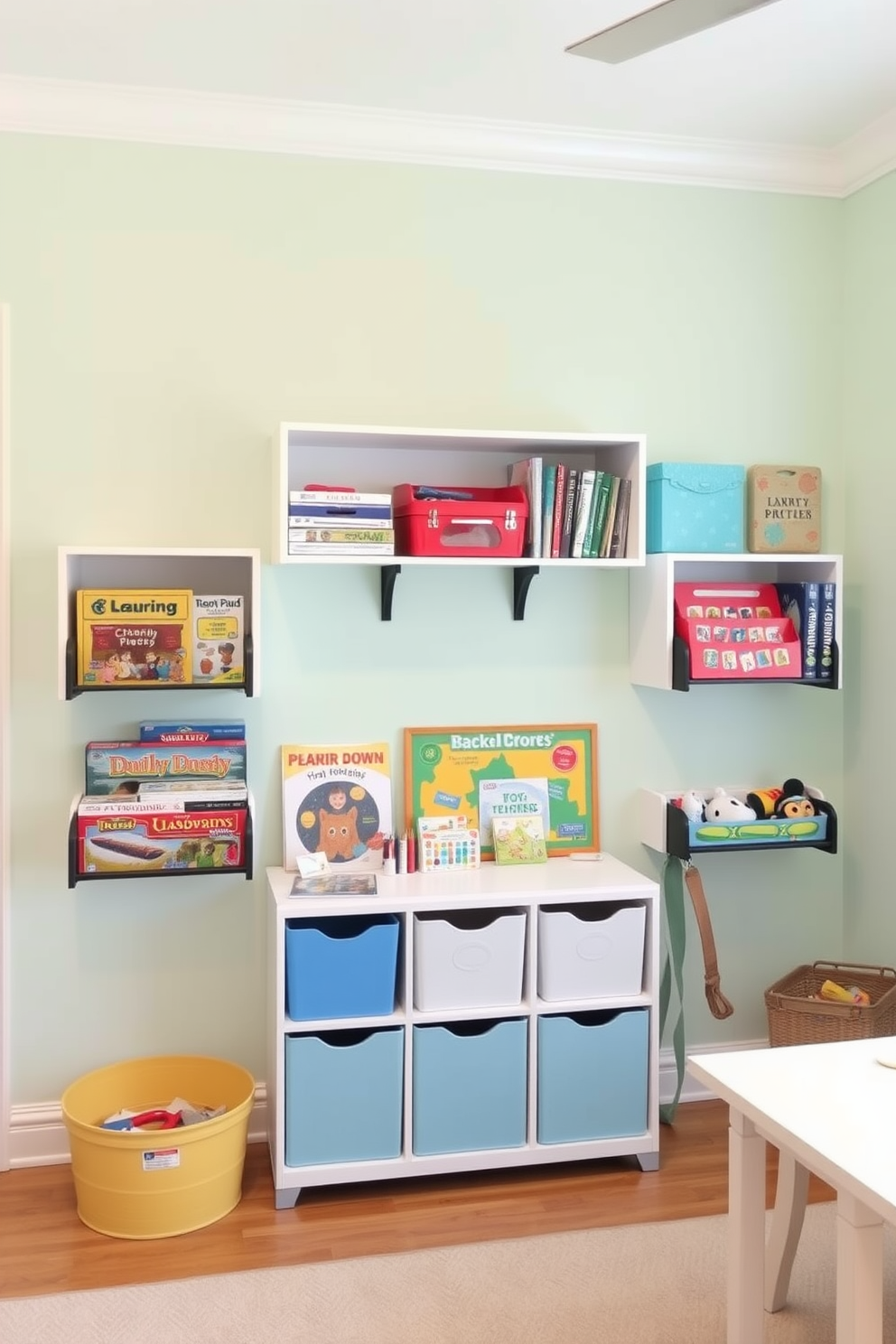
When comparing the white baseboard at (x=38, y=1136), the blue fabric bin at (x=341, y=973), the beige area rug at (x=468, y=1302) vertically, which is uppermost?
the blue fabric bin at (x=341, y=973)

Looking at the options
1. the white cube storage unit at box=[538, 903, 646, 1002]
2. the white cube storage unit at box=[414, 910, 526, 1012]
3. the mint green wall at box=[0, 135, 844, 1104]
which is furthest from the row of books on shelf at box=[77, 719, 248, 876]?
the white cube storage unit at box=[538, 903, 646, 1002]

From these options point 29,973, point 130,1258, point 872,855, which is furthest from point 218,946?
point 872,855

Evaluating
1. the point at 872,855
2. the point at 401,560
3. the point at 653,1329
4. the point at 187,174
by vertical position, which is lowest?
the point at 653,1329

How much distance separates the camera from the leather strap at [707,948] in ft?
10.1

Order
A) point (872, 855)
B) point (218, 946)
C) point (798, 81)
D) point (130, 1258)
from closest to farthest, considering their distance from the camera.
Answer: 1. point (130, 1258)
2. point (798, 81)
3. point (218, 946)
4. point (872, 855)

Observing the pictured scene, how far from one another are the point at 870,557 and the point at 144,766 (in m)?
2.02

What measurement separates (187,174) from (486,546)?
3.88 ft

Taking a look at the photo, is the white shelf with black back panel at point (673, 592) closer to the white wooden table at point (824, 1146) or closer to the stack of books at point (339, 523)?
the stack of books at point (339, 523)

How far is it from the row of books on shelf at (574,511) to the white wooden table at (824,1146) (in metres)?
1.36

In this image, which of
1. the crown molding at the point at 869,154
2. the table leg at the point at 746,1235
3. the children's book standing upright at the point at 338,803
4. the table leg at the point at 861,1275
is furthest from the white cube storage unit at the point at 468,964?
the crown molding at the point at 869,154

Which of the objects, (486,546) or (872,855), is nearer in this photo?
(486,546)

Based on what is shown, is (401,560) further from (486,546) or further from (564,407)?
(564,407)

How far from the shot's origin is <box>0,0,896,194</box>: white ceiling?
95.2 inches

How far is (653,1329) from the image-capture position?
224 centimetres
